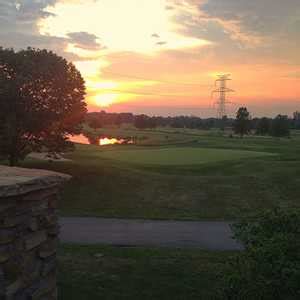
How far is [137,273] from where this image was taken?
1002cm

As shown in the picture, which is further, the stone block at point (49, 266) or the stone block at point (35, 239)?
the stone block at point (49, 266)

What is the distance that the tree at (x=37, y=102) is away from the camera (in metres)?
21.3

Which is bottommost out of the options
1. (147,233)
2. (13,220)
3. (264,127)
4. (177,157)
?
(147,233)

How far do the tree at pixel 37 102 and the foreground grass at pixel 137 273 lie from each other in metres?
10.5

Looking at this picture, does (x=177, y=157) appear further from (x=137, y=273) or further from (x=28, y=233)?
(x=28, y=233)

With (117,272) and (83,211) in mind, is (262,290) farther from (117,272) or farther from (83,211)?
(83,211)

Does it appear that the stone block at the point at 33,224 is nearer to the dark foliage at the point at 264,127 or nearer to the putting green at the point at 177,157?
the putting green at the point at 177,157

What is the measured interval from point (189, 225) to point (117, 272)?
5.93m

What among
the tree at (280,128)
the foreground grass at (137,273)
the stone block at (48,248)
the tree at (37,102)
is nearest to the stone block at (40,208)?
the stone block at (48,248)

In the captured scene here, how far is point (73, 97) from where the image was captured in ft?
76.6

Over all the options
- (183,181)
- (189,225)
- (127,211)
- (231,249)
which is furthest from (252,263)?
(183,181)

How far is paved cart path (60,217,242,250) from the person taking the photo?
514 inches

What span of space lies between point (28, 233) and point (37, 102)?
16721 millimetres

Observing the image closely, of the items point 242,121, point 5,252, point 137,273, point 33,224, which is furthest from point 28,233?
point 242,121
